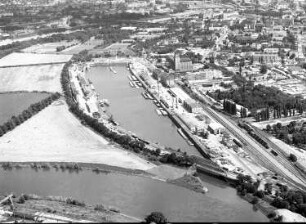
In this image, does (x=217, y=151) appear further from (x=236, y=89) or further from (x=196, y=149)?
(x=236, y=89)

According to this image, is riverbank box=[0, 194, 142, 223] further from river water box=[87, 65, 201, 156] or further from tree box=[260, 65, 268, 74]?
tree box=[260, 65, 268, 74]

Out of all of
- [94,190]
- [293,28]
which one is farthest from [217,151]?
[293,28]

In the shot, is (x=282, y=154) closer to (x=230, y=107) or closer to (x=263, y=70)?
(x=230, y=107)

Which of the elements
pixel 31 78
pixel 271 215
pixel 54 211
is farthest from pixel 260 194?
pixel 31 78

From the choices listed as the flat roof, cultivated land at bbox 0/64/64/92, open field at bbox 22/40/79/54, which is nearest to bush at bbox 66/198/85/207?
the flat roof

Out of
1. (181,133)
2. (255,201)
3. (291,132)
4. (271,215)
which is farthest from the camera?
(181,133)

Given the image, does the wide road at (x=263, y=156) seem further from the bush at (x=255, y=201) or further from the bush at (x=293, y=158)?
the bush at (x=255, y=201)
